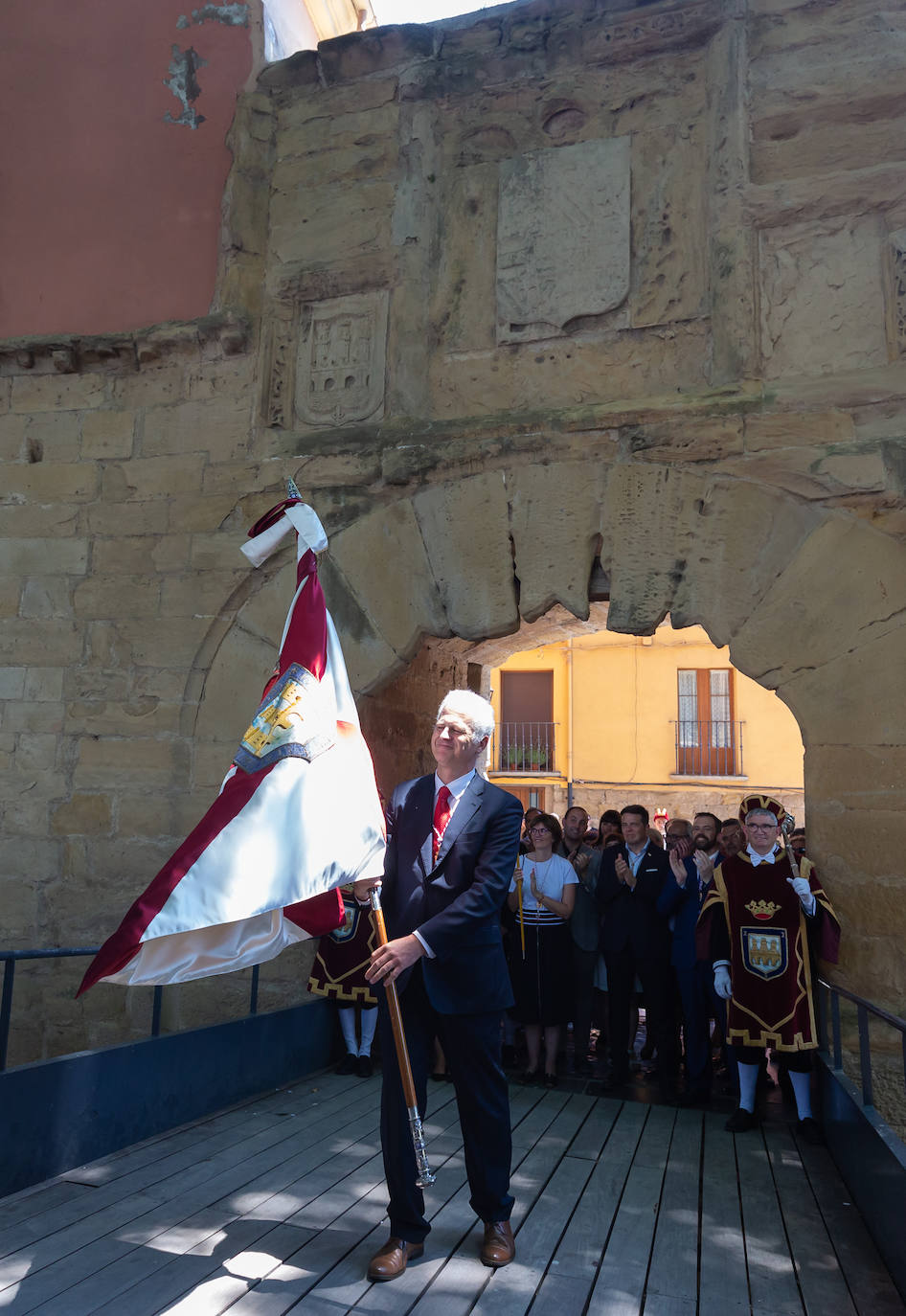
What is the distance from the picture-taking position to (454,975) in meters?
2.63

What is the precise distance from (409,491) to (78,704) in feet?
7.29

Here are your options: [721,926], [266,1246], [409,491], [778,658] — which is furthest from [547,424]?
[266,1246]

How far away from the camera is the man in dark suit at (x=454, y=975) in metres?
2.56

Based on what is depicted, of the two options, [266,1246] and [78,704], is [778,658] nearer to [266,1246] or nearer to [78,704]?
[266,1246]

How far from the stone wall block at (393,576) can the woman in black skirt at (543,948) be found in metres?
1.20

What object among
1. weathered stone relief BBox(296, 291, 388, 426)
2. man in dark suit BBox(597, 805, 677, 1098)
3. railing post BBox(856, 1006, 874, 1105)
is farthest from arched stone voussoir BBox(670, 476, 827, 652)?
weathered stone relief BBox(296, 291, 388, 426)

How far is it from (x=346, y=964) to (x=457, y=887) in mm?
2157

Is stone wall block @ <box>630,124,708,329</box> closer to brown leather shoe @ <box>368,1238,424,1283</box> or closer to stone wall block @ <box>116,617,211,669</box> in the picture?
stone wall block @ <box>116,617,211,669</box>

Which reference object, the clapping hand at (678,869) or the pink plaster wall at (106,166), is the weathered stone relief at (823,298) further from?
the pink plaster wall at (106,166)

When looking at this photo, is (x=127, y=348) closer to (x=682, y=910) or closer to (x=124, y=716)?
(x=124, y=716)

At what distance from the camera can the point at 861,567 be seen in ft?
14.5

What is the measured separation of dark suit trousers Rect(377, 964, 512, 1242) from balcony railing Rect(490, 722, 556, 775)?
1336cm

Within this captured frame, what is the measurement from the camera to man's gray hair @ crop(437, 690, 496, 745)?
2832 mm

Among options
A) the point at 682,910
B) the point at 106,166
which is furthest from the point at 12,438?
the point at 682,910
